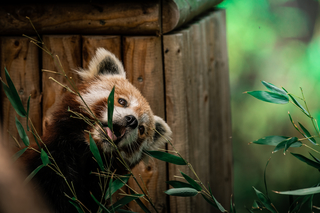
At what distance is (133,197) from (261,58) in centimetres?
282

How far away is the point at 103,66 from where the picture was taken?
6.84 feet

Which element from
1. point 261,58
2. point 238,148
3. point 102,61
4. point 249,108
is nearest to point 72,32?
point 102,61

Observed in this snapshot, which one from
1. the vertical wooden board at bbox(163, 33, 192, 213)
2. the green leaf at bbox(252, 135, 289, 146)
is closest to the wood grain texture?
the vertical wooden board at bbox(163, 33, 192, 213)

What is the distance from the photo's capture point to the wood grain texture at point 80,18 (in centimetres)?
207

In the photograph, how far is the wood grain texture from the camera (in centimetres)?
207

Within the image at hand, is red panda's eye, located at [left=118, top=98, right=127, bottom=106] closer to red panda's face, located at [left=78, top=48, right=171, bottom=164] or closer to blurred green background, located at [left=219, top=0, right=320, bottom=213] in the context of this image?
red panda's face, located at [left=78, top=48, right=171, bottom=164]

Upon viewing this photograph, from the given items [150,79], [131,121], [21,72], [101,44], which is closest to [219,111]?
[150,79]

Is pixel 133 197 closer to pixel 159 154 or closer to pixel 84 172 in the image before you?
pixel 159 154

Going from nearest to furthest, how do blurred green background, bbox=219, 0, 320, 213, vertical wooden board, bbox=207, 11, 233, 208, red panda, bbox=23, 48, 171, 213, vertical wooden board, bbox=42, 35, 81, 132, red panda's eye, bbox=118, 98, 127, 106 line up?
red panda, bbox=23, 48, 171, 213 < red panda's eye, bbox=118, 98, 127, 106 < vertical wooden board, bbox=42, 35, 81, 132 < vertical wooden board, bbox=207, 11, 233, 208 < blurred green background, bbox=219, 0, 320, 213

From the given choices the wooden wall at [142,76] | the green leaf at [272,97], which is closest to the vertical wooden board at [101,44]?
the wooden wall at [142,76]

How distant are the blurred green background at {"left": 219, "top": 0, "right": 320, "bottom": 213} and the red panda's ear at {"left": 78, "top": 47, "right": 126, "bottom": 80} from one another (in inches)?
84.1

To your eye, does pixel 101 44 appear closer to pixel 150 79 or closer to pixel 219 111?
pixel 150 79

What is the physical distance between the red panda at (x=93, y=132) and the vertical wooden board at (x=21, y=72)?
0.39 meters

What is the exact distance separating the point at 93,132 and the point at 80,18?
0.86 metres
